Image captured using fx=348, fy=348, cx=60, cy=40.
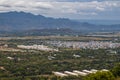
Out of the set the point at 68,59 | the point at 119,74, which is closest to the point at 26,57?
the point at 68,59

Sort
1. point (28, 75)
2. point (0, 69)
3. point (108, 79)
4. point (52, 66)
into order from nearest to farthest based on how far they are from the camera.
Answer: point (108, 79) < point (28, 75) < point (0, 69) < point (52, 66)

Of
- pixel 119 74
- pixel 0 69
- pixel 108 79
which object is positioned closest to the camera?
pixel 108 79

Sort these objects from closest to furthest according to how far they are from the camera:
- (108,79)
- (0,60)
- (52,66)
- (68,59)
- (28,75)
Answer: (108,79)
(28,75)
(52,66)
(0,60)
(68,59)

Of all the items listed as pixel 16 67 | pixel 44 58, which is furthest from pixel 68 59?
pixel 16 67

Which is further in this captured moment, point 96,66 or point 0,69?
point 96,66

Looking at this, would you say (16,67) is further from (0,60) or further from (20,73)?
(0,60)

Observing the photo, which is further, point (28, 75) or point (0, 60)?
point (0, 60)

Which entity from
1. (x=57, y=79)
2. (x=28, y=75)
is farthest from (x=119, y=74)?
(x=28, y=75)

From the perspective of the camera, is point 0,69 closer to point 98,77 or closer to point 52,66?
point 52,66

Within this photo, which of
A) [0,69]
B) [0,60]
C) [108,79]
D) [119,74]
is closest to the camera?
[108,79]
